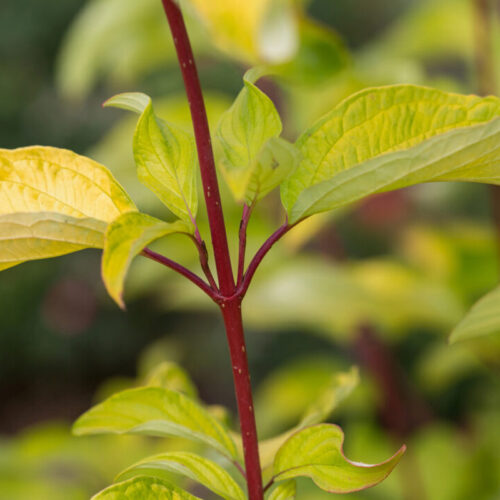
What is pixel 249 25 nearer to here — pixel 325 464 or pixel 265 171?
pixel 265 171

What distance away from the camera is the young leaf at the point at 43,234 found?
0.80ft

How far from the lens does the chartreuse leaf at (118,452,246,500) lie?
277mm

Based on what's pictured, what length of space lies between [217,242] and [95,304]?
262 centimetres

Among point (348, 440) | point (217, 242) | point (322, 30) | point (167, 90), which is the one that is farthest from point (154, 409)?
point (167, 90)

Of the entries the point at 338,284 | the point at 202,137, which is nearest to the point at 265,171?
the point at 202,137

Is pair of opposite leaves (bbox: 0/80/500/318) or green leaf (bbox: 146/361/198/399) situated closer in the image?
pair of opposite leaves (bbox: 0/80/500/318)

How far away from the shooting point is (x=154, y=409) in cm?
31

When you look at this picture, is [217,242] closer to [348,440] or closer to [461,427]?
[348,440]

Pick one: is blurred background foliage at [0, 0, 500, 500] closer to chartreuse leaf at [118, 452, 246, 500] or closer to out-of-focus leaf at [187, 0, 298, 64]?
out-of-focus leaf at [187, 0, 298, 64]

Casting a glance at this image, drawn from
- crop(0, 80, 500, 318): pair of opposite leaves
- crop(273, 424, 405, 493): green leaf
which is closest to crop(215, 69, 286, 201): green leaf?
crop(0, 80, 500, 318): pair of opposite leaves

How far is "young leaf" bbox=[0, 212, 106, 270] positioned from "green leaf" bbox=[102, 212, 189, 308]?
3 cm

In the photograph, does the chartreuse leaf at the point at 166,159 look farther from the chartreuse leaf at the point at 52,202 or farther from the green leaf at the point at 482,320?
the green leaf at the point at 482,320

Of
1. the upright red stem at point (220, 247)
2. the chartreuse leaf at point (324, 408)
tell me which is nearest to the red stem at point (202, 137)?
the upright red stem at point (220, 247)

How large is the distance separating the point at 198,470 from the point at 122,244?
0.12m
